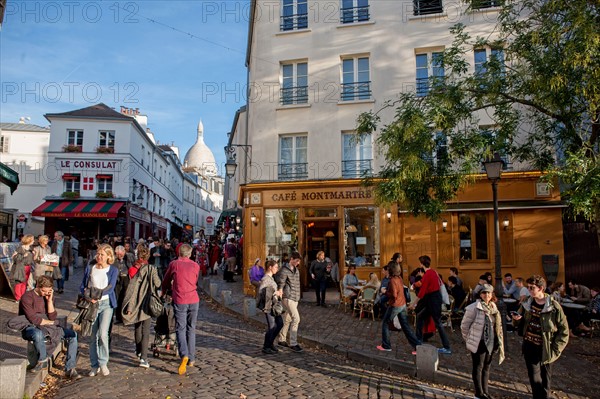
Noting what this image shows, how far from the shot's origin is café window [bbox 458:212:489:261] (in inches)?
618

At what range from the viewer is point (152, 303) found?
6.92m

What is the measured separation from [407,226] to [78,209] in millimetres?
23076

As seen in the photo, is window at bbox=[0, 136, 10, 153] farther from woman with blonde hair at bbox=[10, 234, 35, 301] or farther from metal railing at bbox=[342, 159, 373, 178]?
metal railing at bbox=[342, 159, 373, 178]

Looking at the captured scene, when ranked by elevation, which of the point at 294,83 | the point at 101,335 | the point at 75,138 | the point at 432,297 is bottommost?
the point at 101,335

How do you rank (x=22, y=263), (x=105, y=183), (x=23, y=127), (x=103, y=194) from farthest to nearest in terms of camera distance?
(x=23, y=127) < (x=105, y=183) < (x=103, y=194) < (x=22, y=263)

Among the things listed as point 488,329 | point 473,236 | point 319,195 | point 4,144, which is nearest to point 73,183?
point 4,144

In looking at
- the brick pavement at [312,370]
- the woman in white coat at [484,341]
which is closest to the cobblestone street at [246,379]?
the brick pavement at [312,370]

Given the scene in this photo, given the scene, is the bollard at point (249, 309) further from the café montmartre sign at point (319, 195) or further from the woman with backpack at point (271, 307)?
the café montmartre sign at point (319, 195)

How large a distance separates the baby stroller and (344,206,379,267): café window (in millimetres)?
9046

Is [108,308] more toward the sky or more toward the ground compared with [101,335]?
more toward the sky

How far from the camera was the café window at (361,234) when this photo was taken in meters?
16.1

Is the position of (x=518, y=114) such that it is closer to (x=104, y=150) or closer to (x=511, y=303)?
(x=511, y=303)

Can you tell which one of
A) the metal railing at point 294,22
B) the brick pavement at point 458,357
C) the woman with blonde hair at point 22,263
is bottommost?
the brick pavement at point 458,357

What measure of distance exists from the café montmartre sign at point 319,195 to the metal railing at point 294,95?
3276 millimetres
